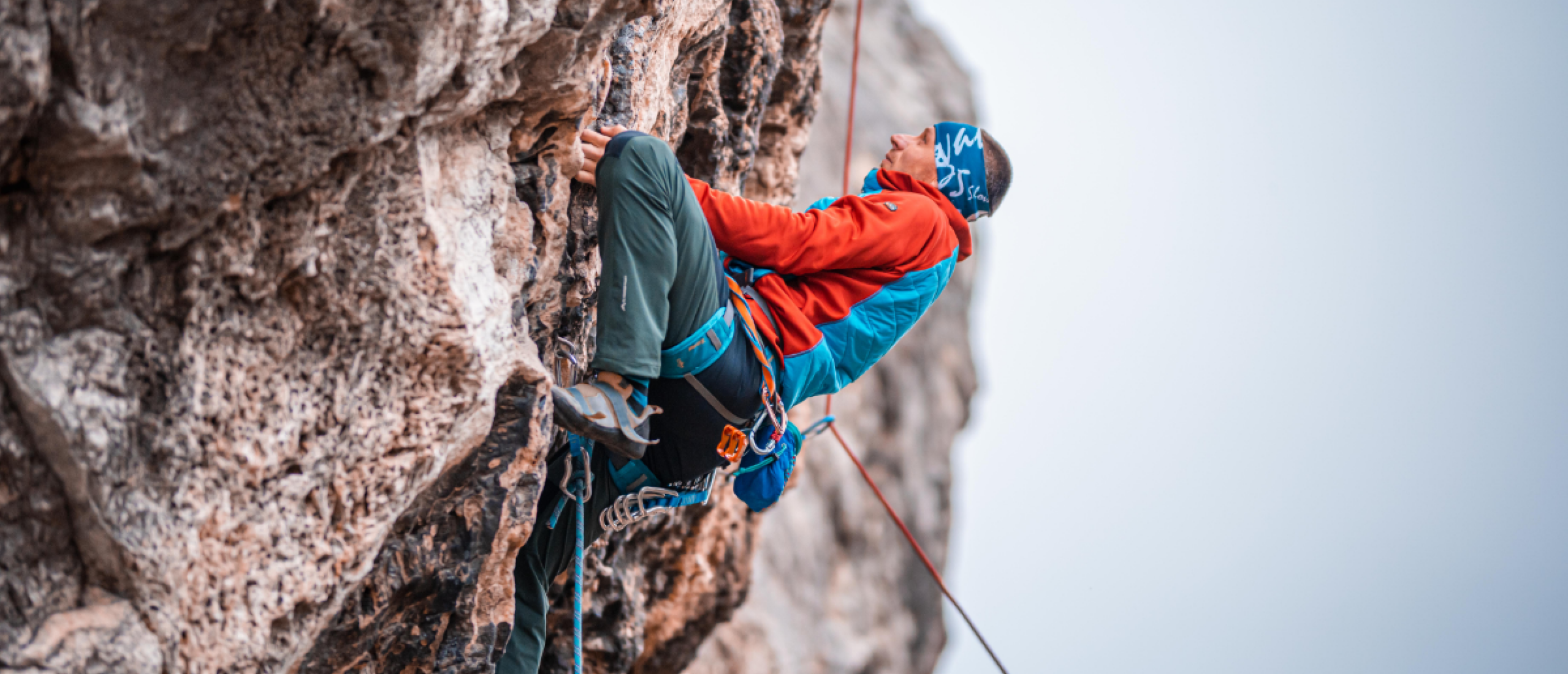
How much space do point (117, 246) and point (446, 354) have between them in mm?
827

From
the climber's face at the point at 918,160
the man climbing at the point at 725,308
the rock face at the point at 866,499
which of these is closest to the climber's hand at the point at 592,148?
the man climbing at the point at 725,308

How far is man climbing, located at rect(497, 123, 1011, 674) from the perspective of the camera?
312 centimetres

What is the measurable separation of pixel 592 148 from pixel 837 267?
89cm

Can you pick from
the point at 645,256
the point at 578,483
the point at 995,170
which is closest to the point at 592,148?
the point at 645,256

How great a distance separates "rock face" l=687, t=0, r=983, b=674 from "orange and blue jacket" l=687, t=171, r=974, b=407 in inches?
312

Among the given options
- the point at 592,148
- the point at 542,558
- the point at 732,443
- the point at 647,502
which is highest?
the point at 592,148

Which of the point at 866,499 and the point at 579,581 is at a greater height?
the point at 579,581

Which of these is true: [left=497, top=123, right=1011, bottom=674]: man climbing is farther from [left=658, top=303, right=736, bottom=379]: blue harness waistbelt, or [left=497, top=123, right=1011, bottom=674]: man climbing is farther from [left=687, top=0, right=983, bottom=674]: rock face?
[left=687, top=0, right=983, bottom=674]: rock face

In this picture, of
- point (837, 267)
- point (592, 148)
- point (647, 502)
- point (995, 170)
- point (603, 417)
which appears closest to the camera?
point (603, 417)

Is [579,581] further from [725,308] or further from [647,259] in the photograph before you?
[647,259]

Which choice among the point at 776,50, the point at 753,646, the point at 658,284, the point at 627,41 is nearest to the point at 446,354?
the point at 658,284

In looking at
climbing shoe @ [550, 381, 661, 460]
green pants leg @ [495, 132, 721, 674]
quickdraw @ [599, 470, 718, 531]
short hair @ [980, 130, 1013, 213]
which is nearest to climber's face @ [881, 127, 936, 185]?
short hair @ [980, 130, 1013, 213]

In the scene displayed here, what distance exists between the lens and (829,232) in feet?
11.5

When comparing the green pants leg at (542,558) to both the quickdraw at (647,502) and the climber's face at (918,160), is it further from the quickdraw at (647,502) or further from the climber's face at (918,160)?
the climber's face at (918,160)
